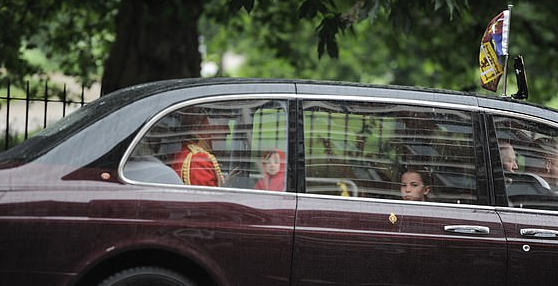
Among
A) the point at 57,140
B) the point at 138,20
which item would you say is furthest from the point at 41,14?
the point at 57,140

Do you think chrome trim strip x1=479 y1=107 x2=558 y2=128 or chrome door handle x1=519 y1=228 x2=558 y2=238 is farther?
chrome trim strip x1=479 y1=107 x2=558 y2=128

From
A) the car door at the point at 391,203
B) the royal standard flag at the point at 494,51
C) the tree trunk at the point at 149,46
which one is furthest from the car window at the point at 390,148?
the tree trunk at the point at 149,46

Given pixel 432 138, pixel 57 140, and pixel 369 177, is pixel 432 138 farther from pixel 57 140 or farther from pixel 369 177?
pixel 57 140

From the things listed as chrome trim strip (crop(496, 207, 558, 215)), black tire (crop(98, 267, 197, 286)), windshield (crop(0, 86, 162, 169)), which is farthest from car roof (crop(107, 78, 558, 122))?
black tire (crop(98, 267, 197, 286))

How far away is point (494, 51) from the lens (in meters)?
5.16

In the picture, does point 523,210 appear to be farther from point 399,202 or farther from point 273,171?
point 273,171

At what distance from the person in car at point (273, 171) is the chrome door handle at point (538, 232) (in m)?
1.34

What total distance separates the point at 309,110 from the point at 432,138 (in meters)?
0.70

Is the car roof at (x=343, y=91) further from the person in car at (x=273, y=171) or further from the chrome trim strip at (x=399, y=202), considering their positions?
the chrome trim strip at (x=399, y=202)

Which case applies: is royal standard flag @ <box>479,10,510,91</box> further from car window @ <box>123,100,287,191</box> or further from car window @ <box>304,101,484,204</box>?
car window @ <box>123,100,287,191</box>

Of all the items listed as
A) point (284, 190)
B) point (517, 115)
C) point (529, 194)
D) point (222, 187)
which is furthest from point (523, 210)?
point (222, 187)

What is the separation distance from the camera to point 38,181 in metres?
3.93

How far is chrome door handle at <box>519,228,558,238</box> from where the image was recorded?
4.36 m

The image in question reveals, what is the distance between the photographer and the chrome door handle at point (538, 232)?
436 centimetres
